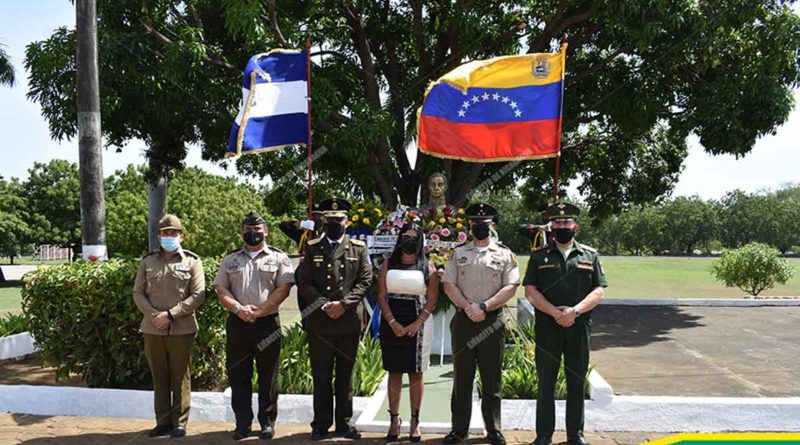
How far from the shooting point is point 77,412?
5.96m

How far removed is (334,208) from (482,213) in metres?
1.27

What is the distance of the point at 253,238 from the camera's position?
540 cm

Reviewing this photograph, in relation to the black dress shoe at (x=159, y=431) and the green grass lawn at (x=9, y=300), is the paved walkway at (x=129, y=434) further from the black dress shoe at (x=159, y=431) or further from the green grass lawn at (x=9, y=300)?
the green grass lawn at (x=9, y=300)

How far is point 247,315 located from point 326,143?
601 cm

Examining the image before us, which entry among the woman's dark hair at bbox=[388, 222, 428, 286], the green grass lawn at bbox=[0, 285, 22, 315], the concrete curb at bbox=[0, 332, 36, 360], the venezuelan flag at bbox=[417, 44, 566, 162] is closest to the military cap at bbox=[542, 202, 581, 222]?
the woman's dark hair at bbox=[388, 222, 428, 286]

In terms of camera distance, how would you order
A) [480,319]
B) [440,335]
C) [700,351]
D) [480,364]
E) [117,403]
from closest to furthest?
[480,319], [480,364], [117,403], [440,335], [700,351]

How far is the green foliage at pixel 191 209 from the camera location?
3875 centimetres

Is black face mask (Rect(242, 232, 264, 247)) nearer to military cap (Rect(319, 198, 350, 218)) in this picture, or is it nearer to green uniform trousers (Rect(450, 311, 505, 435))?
military cap (Rect(319, 198, 350, 218))

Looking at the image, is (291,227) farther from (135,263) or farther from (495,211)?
(495,211)

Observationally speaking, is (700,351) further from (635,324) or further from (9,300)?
(9,300)

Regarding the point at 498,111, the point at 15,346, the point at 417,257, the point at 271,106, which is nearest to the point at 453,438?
the point at 417,257

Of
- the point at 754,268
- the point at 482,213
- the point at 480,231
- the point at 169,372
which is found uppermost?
the point at 482,213

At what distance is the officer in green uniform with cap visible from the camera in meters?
4.96

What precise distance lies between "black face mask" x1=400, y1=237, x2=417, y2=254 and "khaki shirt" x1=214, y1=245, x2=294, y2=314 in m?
1.00
